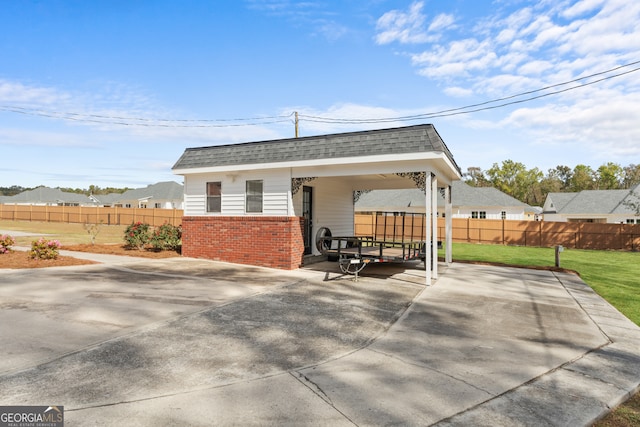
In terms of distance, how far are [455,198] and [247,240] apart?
1255 inches

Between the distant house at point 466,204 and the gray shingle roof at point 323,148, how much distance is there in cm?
2642

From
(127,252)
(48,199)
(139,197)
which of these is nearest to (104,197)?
(48,199)

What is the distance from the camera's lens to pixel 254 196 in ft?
40.9

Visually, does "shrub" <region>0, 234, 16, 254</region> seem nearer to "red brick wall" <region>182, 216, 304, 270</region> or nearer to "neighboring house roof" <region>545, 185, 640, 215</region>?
"red brick wall" <region>182, 216, 304, 270</region>

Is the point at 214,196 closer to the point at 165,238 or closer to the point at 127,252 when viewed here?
the point at 165,238

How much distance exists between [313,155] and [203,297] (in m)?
5.44

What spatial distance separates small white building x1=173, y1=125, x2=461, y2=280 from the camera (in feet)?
33.5

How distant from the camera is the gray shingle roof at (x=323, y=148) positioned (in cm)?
991

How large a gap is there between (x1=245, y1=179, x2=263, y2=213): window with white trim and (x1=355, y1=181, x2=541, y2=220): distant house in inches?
1037

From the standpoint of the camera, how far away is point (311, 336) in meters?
5.53

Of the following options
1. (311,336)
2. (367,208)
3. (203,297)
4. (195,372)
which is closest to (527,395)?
(311,336)

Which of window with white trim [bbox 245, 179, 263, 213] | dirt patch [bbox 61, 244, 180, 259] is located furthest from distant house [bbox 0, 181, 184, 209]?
window with white trim [bbox 245, 179, 263, 213]

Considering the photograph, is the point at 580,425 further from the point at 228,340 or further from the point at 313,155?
the point at 313,155

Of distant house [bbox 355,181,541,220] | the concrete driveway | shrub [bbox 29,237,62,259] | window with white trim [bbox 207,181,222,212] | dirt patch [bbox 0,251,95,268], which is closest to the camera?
the concrete driveway
